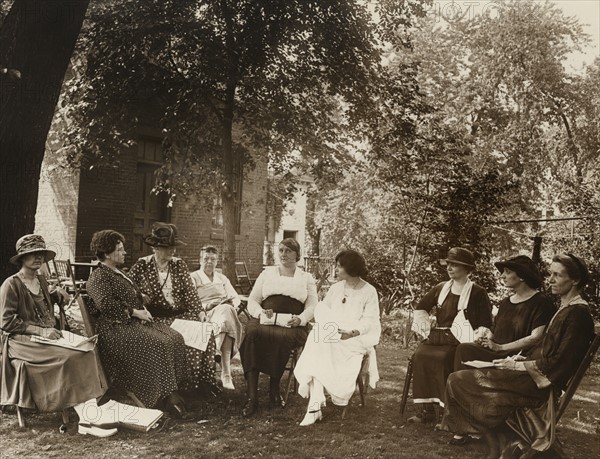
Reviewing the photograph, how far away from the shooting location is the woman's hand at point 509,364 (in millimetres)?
3780

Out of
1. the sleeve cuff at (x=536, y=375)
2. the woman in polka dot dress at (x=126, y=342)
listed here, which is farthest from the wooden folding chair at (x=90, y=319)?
the sleeve cuff at (x=536, y=375)

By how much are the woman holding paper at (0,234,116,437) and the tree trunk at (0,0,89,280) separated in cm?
102

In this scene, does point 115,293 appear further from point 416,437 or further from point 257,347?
point 416,437

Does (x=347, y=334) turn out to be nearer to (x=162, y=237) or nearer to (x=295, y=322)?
(x=295, y=322)

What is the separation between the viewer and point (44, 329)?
440cm

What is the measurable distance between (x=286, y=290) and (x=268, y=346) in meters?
0.58

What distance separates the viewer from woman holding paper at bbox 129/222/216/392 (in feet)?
17.1

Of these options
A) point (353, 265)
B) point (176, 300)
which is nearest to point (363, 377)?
point (353, 265)

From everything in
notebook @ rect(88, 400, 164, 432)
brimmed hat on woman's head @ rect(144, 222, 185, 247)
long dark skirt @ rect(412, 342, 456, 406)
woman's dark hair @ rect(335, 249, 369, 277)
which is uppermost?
brimmed hat on woman's head @ rect(144, 222, 185, 247)

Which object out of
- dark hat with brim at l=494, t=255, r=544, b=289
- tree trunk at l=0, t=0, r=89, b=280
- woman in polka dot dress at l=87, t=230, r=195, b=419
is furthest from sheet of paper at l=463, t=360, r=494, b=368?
tree trunk at l=0, t=0, r=89, b=280

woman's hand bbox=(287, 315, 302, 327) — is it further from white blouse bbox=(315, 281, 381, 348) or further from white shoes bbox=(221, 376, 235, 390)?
white shoes bbox=(221, 376, 235, 390)

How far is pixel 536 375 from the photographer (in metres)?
3.69

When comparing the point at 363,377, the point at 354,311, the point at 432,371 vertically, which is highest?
the point at 354,311

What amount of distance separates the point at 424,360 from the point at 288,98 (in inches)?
245
